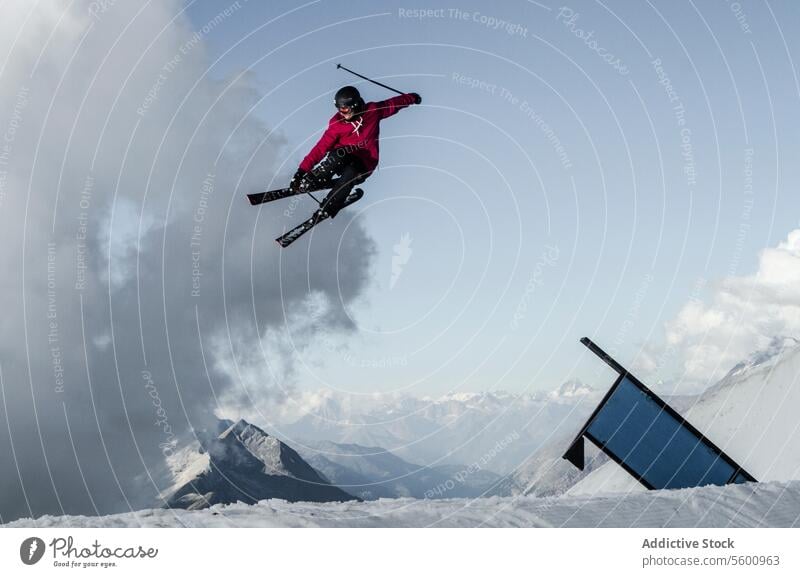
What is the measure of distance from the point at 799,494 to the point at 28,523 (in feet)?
46.8

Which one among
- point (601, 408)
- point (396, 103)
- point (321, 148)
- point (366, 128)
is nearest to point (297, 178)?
point (321, 148)

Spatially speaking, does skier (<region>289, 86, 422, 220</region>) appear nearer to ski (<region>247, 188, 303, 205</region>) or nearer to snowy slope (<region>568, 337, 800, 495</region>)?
ski (<region>247, 188, 303, 205</region>)

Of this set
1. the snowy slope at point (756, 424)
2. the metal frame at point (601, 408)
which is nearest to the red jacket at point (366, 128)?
the metal frame at point (601, 408)

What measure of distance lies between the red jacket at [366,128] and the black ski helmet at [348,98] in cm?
41

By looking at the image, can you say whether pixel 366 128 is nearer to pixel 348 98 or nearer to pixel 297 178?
pixel 348 98

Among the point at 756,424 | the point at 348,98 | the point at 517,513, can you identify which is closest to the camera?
the point at 517,513

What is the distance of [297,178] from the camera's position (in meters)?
15.7

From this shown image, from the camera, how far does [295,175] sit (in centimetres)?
1575

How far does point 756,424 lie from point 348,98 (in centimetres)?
2839

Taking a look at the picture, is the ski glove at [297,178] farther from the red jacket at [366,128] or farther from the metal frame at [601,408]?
the metal frame at [601,408]

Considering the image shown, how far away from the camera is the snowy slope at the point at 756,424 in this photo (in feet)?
88.1
